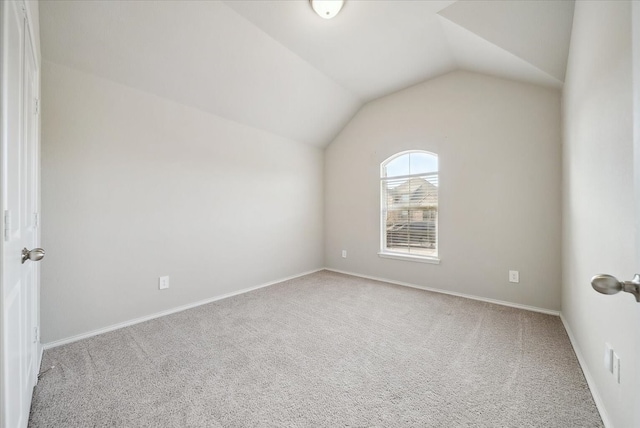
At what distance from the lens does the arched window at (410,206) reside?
357 centimetres

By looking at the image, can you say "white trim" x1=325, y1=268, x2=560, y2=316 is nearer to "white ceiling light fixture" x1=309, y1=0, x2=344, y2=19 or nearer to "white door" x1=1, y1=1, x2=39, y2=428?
"white ceiling light fixture" x1=309, y1=0, x2=344, y2=19

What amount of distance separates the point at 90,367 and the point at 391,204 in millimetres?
3714

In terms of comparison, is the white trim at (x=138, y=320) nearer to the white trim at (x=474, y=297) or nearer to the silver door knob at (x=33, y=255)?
the silver door knob at (x=33, y=255)

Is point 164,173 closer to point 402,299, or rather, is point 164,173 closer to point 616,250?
point 402,299

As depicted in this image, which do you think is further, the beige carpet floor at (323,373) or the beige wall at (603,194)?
the beige carpet floor at (323,373)

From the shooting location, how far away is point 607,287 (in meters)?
0.61

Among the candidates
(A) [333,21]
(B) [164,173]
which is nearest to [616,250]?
(A) [333,21]

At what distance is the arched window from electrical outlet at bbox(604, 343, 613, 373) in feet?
6.85

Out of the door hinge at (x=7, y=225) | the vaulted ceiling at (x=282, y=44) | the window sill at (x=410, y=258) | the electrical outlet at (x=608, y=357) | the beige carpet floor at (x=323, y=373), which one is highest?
the vaulted ceiling at (x=282, y=44)

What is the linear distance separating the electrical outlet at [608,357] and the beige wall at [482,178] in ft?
5.36

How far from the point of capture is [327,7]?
7.18ft

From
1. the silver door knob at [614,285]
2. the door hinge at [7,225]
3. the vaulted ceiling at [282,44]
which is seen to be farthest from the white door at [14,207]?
the silver door knob at [614,285]

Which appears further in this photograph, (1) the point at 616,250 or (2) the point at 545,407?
(2) the point at 545,407

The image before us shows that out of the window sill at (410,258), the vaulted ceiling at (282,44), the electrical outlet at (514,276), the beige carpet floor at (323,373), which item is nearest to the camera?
the beige carpet floor at (323,373)
